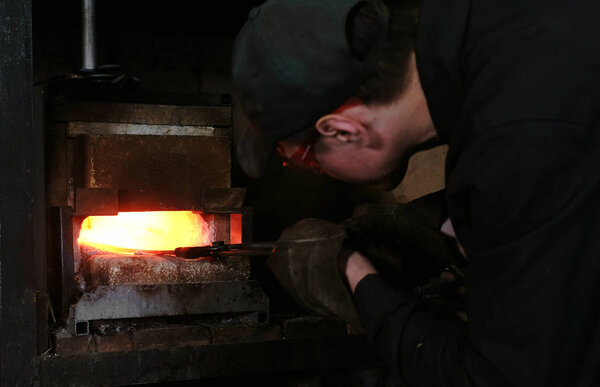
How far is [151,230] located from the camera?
261 cm

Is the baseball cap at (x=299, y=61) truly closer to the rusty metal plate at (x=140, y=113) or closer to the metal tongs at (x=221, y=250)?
the metal tongs at (x=221, y=250)

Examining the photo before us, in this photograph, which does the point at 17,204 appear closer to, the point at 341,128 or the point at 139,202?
the point at 139,202

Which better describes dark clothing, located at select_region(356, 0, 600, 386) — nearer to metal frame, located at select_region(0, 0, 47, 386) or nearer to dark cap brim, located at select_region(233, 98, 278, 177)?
dark cap brim, located at select_region(233, 98, 278, 177)

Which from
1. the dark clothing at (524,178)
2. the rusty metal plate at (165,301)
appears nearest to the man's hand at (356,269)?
the dark clothing at (524,178)

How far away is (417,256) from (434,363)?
0.56 meters

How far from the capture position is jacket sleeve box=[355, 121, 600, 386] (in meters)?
0.81

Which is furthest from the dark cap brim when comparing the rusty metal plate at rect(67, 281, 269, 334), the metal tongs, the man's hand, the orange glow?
the orange glow

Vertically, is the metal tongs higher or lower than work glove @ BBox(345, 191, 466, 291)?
lower

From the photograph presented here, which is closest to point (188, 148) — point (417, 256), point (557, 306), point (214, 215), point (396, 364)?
point (214, 215)

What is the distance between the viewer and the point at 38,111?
214 centimetres

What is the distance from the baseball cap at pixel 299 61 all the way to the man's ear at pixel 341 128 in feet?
0.06

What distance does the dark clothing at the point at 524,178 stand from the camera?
81 centimetres

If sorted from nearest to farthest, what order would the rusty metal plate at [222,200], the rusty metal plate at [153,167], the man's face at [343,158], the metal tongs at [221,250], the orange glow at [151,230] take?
the man's face at [343,158] < the metal tongs at [221,250] < the rusty metal plate at [153,167] < the rusty metal plate at [222,200] < the orange glow at [151,230]

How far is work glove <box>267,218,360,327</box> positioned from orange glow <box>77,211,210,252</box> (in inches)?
43.7
